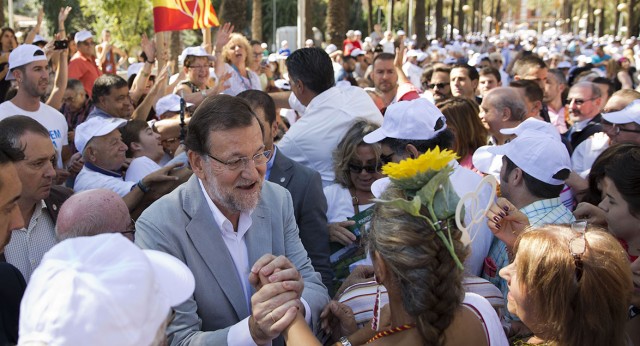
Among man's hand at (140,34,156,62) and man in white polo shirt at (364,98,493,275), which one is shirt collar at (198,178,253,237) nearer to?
man in white polo shirt at (364,98,493,275)

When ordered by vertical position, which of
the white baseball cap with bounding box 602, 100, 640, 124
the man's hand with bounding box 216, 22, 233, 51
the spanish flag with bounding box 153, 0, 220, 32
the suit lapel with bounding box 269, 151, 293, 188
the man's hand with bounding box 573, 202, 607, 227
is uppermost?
the spanish flag with bounding box 153, 0, 220, 32

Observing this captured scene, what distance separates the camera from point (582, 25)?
8669 cm

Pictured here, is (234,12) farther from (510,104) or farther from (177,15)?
(510,104)

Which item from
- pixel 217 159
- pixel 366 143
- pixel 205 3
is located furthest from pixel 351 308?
pixel 205 3

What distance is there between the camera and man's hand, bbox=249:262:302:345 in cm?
250

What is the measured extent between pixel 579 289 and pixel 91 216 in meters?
2.23

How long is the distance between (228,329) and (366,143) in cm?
214

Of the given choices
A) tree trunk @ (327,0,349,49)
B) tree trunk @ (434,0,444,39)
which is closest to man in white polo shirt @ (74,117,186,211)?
tree trunk @ (327,0,349,49)

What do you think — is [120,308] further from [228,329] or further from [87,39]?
[87,39]

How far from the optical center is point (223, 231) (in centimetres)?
295

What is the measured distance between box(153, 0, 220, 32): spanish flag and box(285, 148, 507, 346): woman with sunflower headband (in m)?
6.64

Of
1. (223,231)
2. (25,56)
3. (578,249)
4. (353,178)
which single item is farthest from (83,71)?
(578,249)

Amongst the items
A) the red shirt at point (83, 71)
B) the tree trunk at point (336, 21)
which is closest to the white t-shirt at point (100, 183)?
the red shirt at point (83, 71)

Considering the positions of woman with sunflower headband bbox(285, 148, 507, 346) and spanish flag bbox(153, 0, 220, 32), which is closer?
woman with sunflower headband bbox(285, 148, 507, 346)
